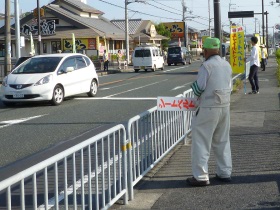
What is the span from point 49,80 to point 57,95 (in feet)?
1.84

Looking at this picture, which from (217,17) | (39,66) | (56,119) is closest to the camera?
(56,119)

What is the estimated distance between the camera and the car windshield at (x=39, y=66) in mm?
18016

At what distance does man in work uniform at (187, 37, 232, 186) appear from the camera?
21.6ft

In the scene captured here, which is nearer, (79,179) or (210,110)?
(79,179)

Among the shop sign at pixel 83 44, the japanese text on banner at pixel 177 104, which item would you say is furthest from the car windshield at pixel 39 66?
the shop sign at pixel 83 44

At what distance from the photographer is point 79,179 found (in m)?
5.39

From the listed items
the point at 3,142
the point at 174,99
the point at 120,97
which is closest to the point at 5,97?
the point at 120,97

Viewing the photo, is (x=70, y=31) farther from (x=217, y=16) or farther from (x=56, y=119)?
(x=217, y=16)

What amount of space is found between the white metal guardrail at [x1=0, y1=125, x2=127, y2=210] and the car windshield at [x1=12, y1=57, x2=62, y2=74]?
12155 mm

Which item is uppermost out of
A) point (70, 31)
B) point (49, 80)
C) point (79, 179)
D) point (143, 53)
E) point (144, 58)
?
point (70, 31)

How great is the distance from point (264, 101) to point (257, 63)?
192 cm

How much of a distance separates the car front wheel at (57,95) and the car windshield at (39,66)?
642 mm

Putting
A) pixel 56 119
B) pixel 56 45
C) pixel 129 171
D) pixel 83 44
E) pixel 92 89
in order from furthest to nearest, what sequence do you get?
1. pixel 56 45
2. pixel 83 44
3. pixel 92 89
4. pixel 56 119
5. pixel 129 171

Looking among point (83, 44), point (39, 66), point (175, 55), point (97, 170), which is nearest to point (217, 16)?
point (39, 66)
